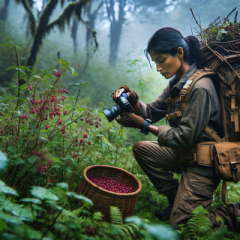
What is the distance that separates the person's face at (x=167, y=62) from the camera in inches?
95.3

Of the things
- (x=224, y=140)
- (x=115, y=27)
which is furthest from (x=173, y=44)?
(x=115, y=27)

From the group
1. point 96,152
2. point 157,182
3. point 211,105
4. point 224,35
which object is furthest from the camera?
point 96,152

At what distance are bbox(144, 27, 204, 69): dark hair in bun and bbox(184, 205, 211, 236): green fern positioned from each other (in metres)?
1.78

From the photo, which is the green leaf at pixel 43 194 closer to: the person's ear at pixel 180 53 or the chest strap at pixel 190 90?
the chest strap at pixel 190 90

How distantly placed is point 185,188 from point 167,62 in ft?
5.05

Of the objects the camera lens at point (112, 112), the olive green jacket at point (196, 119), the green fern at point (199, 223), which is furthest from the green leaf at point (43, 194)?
the olive green jacket at point (196, 119)

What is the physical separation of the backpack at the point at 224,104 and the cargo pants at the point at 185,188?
0.19 m

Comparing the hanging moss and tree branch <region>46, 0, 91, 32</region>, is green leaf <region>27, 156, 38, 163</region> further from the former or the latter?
tree branch <region>46, 0, 91, 32</region>

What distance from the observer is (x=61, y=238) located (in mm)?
1454

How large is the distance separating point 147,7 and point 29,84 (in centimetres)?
2285

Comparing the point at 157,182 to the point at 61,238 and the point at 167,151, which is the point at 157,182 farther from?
the point at 61,238

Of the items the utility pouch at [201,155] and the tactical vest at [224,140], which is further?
the utility pouch at [201,155]

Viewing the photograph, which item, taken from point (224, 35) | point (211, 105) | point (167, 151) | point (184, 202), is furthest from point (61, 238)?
point (224, 35)

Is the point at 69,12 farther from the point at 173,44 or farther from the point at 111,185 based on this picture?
the point at 111,185
